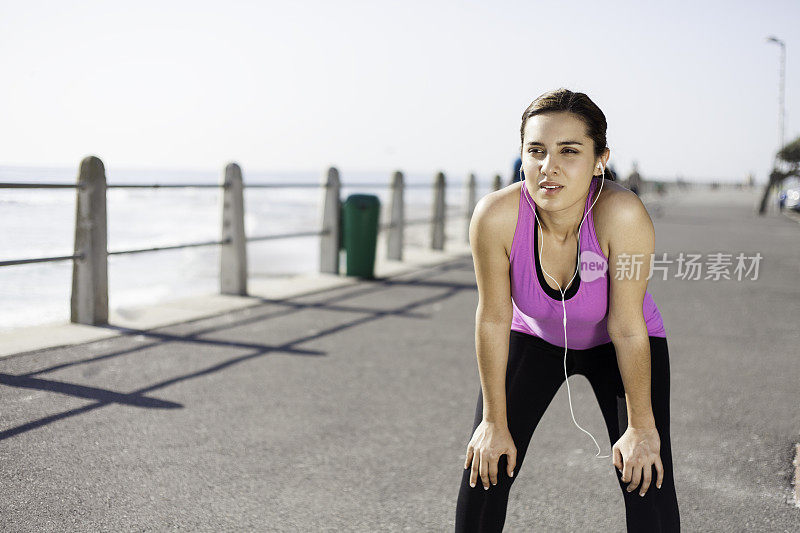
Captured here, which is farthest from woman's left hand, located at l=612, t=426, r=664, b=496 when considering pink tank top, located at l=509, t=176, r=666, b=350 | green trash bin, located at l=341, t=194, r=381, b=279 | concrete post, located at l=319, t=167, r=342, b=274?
concrete post, located at l=319, t=167, r=342, b=274

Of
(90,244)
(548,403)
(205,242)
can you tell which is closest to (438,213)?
(205,242)

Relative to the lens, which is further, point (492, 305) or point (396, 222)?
point (396, 222)

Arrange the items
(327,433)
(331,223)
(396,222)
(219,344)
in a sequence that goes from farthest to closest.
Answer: (396,222)
(331,223)
(219,344)
(327,433)

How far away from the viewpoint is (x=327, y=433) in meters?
4.37

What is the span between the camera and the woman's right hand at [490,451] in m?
2.23

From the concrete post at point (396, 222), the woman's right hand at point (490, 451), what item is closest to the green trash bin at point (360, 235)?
the concrete post at point (396, 222)

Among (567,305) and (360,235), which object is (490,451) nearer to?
(567,305)

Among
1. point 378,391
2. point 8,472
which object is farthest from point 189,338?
point 8,472

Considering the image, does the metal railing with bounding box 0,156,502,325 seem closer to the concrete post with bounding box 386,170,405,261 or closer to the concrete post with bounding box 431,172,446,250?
the concrete post with bounding box 386,170,405,261

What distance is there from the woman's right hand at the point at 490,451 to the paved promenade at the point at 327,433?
1.06 metres

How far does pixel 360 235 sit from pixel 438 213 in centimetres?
461

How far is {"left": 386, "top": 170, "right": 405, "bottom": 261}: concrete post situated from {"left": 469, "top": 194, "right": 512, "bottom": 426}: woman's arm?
424 inches

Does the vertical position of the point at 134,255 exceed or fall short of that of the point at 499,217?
it falls short

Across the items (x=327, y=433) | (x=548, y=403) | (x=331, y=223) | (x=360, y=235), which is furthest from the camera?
(x=331, y=223)
